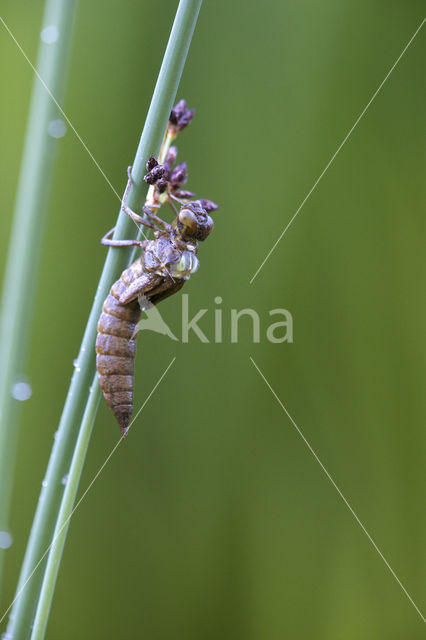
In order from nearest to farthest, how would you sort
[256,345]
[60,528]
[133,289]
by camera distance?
[60,528]
[133,289]
[256,345]

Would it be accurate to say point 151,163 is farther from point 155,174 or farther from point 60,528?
point 60,528

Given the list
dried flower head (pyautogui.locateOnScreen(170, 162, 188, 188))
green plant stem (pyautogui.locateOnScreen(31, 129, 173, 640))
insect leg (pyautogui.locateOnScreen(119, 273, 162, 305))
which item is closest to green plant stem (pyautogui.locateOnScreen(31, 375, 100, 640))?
green plant stem (pyautogui.locateOnScreen(31, 129, 173, 640))

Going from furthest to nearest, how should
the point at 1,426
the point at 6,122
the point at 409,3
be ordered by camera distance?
the point at 409,3, the point at 6,122, the point at 1,426

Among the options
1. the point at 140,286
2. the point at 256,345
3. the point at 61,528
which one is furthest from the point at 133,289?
the point at 256,345

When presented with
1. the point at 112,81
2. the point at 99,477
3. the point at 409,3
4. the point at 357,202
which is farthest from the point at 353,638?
the point at 409,3

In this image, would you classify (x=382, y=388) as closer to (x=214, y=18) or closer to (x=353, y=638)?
(x=353, y=638)

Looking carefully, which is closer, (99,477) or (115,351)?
(115,351)

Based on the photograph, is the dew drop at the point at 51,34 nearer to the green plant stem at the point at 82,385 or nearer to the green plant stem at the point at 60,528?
the green plant stem at the point at 82,385
